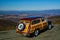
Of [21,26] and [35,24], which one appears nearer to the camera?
[21,26]

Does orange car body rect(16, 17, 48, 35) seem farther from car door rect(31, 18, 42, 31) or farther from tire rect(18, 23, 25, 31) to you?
tire rect(18, 23, 25, 31)

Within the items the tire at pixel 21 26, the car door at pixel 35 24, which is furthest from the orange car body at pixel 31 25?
the tire at pixel 21 26

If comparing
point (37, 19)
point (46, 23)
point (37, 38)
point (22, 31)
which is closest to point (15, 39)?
point (22, 31)

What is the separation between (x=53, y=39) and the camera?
13.7m

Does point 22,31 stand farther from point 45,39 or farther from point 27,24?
point 45,39

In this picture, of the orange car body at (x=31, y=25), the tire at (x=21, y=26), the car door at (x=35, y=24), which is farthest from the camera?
the car door at (x=35, y=24)

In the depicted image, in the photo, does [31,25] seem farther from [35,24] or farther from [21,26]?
[21,26]

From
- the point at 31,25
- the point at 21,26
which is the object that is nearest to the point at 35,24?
the point at 31,25

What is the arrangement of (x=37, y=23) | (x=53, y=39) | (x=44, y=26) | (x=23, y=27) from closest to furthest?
(x=53, y=39)
(x=23, y=27)
(x=37, y=23)
(x=44, y=26)

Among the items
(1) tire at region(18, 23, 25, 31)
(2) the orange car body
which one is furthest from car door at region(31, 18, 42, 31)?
(1) tire at region(18, 23, 25, 31)

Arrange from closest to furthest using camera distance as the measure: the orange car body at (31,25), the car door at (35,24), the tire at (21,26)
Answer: the orange car body at (31,25) < the tire at (21,26) < the car door at (35,24)

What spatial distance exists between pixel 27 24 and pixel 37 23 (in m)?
1.39

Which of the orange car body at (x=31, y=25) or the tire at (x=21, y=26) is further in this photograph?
the tire at (x=21, y=26)

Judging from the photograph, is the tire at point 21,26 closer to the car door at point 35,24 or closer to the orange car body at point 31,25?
the orange car body at point 31,25
